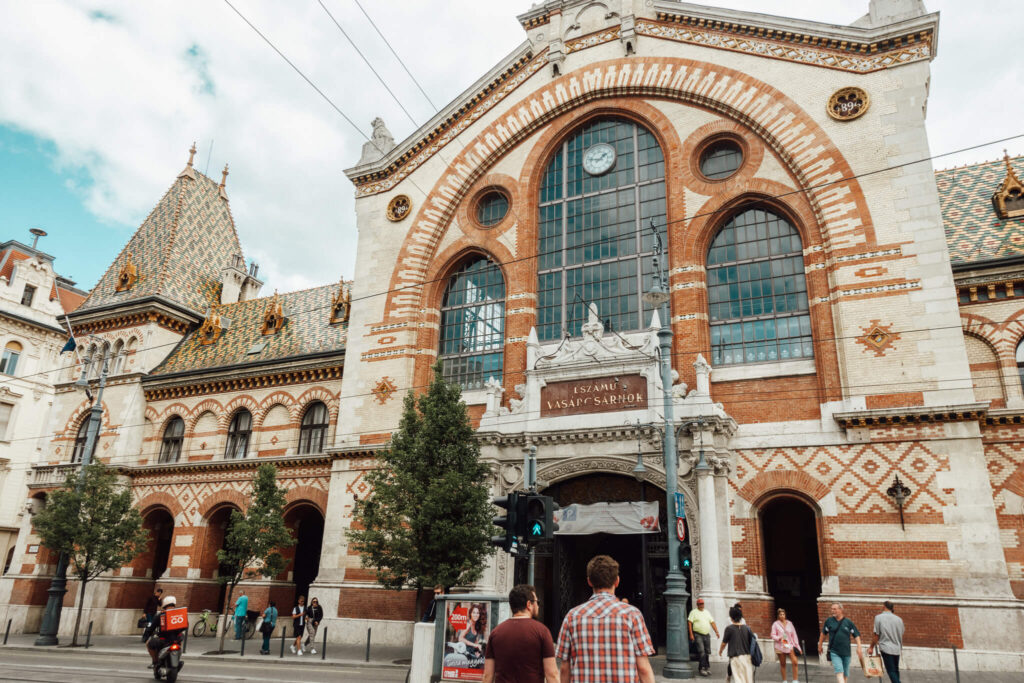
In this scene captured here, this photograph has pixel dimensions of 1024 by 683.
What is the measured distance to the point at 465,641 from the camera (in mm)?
12023

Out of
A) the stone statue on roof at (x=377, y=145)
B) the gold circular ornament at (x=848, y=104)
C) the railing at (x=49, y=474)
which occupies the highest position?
the stone statue on roof at (x=377, y=145)

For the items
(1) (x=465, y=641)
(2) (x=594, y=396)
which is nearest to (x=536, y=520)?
(1) (x=465, y=641)

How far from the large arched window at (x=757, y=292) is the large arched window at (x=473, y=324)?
779 centimetres

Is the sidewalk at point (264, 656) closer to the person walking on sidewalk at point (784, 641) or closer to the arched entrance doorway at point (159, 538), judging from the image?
the arched entrance doorway at point (159, 538)

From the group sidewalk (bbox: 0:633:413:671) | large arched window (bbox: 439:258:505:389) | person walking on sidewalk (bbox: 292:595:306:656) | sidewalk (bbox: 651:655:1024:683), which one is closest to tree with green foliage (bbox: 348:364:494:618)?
sidewalk (bbox: 0:633:413:671)

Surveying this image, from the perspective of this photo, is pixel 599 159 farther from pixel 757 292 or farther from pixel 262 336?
pixel 262 336

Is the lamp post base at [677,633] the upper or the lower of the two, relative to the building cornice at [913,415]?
lower

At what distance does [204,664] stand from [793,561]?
784 inches

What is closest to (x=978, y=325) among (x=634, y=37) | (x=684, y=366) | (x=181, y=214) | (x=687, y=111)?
(x=684, y=366)

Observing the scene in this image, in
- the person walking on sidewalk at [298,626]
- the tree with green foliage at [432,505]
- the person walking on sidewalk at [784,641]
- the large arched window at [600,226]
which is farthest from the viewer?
the large arched window at [600,226]

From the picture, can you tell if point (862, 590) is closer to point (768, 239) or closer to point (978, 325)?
point (978, 325)

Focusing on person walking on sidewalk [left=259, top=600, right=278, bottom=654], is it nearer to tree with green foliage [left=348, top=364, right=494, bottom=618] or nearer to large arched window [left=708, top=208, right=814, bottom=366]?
tree with green foliage [left=348, top=364, right=494, bottom=618]

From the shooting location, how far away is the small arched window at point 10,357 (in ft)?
140

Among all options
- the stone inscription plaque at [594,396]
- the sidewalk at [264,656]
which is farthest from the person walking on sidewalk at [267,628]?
the stone inscription plaque at [594,396]
